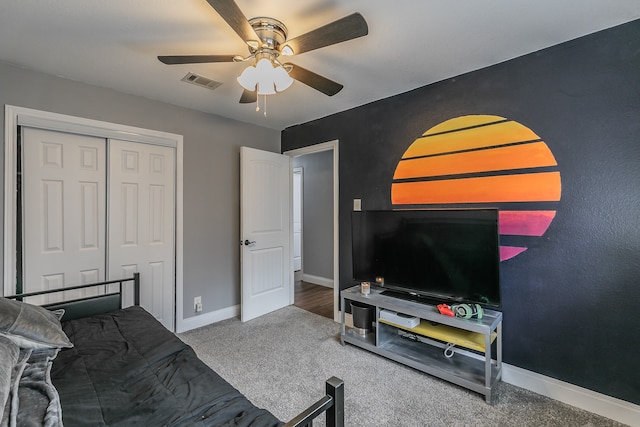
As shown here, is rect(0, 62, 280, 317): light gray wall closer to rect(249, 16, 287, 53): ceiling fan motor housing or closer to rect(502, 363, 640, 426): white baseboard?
rect(249, 16, 287, 53): ceiling fan motor housing

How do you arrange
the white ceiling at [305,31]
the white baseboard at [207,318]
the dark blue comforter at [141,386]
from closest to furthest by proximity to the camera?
the dark blue comforter at [141,386]
the white ceiling at [305,31]
the white baseboard at [207,318]

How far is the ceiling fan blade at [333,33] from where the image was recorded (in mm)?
1277

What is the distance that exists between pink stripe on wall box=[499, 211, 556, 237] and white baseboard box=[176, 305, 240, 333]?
2.95 meters

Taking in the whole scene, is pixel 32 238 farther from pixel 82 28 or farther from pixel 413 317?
pixel 413 317

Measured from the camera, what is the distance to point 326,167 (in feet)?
16.0

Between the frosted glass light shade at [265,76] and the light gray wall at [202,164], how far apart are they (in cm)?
129

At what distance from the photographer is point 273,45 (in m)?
1.68

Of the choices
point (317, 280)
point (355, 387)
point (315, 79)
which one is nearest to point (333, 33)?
point (315, 79)

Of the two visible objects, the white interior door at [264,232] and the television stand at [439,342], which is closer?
the television stand at [439,342]

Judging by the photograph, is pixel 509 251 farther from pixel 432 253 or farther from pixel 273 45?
pixel 273 45

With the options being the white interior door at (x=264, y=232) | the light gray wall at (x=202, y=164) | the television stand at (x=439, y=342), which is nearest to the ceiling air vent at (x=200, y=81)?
the light gray wall at (x=202, y=164)

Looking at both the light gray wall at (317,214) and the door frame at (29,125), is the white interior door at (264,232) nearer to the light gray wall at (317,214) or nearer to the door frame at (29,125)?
the door frame at (29,125)

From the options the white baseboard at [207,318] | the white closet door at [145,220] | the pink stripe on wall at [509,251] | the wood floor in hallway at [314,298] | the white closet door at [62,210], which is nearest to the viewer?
the pink stripe on wall at [509,251]

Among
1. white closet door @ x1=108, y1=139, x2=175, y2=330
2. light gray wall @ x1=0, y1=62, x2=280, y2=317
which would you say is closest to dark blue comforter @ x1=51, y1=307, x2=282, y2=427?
white closet door @ x1=108, y1=139, x2=175, y2=330
